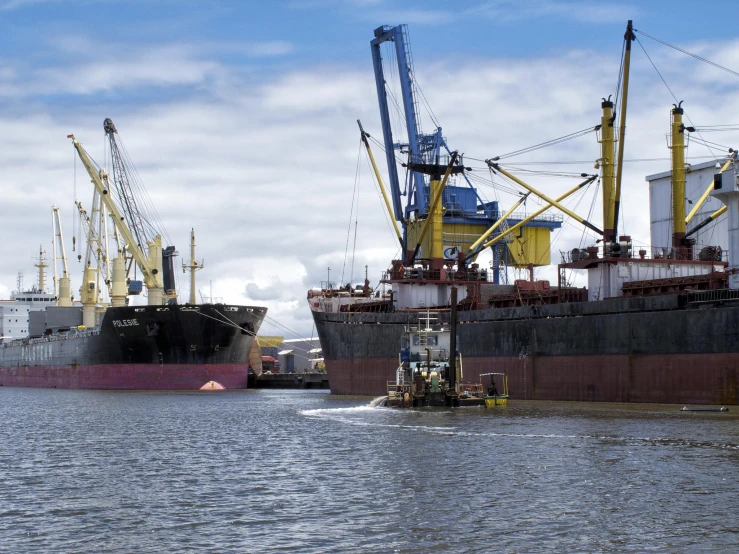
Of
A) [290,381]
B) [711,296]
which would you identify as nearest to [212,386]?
[290,381]

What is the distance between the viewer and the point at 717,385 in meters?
32.5

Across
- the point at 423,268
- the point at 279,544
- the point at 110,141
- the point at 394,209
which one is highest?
the point at 110,141

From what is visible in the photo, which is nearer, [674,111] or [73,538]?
[73,538]

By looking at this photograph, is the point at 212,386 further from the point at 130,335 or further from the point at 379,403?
the point at 379,403

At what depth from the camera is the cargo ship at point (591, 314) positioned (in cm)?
3381

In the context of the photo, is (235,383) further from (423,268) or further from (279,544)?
(279,544)

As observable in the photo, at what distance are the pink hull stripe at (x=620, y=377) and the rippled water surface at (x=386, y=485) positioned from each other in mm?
2223

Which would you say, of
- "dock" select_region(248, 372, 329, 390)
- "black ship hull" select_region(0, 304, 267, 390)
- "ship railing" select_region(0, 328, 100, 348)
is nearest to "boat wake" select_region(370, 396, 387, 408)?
"black ship hull" select_region(0, 304, 267, 390)

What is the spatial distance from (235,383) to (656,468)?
159 ft

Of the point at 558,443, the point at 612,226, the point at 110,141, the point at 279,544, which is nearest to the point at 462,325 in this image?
the point at 612,226

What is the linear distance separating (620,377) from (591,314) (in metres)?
2.98

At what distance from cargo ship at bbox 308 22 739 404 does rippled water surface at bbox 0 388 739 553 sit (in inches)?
126

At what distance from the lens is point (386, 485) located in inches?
742

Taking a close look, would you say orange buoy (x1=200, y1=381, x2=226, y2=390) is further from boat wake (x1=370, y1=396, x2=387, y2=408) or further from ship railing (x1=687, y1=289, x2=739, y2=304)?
ship railing (x1=687, y1=289, x2=739, y2=304)
